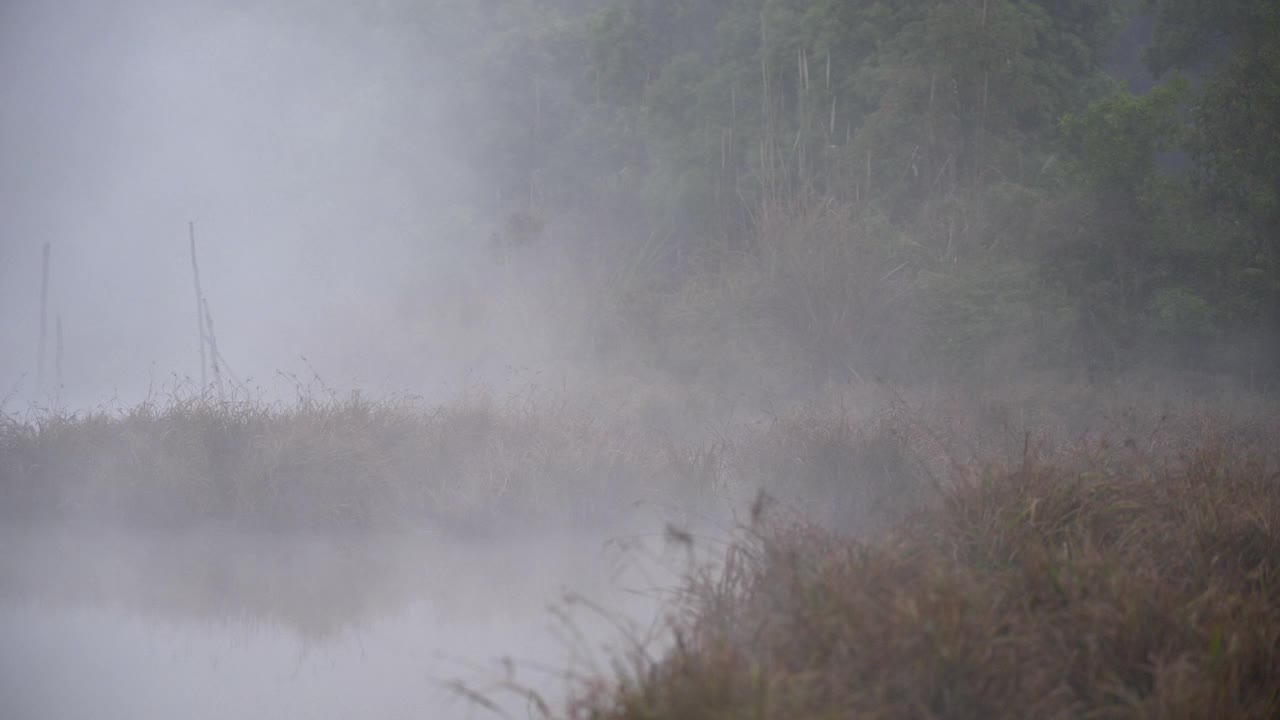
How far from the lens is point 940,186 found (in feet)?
59.6

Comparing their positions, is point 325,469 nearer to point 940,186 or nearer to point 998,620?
point 998,620

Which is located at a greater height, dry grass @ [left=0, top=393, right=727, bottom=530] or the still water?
dry grass @ [left=0, top=393, right=727, bottom=530]

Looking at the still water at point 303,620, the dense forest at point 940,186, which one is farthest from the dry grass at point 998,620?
the dense forest at point 940,186

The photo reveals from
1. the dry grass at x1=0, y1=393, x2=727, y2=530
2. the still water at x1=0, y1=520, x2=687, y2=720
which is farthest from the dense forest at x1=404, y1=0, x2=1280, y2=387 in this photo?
the still water at x1=0, y1=520, x2=687, y2=720

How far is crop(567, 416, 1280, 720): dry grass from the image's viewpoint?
3529 mm

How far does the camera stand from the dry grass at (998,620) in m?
3.53

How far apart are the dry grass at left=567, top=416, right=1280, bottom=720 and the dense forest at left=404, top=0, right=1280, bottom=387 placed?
8.96 metres

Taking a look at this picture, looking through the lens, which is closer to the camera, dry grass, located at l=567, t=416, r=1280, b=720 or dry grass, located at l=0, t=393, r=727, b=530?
dry grass, located at l=567, t=416, r=1280, b=720

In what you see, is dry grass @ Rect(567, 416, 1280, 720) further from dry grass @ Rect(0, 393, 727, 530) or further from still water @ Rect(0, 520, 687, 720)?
dry grass @ Rect(0, 393, 727, 530)

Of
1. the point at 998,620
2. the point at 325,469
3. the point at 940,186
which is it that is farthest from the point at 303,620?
the point at 940,186

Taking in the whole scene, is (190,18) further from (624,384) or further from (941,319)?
(941,319)

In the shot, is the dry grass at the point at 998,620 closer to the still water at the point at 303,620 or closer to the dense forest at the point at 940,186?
the still water at the point at 303,620

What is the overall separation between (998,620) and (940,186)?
15.0 m

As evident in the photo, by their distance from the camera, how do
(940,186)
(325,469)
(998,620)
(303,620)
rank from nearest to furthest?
(998,620) < (303,620) < (325,469) < (940,186)
